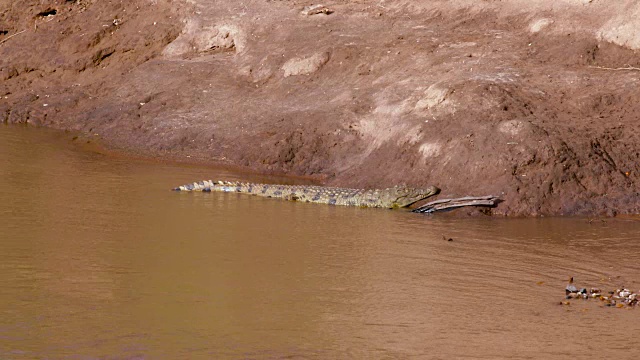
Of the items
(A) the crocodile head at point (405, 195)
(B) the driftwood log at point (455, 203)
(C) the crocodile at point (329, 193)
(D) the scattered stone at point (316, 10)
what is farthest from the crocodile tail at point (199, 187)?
(D) the scattered stone at point (316, 10)

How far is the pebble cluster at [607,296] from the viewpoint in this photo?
745cm

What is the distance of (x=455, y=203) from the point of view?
10484mm

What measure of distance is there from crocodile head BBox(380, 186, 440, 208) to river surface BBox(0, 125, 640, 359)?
117 mm

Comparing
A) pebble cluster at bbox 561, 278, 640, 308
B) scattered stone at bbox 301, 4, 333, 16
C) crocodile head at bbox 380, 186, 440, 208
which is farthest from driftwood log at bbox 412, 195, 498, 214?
scattered stone at bbox 301, 4, 333, 16

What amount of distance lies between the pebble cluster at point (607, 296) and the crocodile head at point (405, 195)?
3092 millimetres

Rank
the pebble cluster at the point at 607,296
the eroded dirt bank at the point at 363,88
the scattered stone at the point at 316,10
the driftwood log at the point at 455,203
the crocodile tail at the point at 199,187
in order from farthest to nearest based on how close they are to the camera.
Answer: the scattered stone at the point at 316,10
the crocodile tail at the point at 199,187
the eroded dirt bank at the point at 363,88
the driftwood log at the point at 455,203
the pebble cluster at the point at 607,296

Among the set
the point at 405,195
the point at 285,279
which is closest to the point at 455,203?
the point at 405,195

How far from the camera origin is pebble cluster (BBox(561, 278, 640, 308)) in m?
7.45

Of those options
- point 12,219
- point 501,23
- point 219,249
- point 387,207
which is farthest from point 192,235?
point 501,23

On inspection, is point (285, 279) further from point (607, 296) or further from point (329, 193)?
point (329, 193)

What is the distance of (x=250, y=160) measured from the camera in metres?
12.9

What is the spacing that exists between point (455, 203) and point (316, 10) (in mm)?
5756

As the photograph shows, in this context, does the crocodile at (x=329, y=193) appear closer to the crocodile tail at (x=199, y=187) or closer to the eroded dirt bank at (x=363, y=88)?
the crocodile tail at (x=199, y=187)

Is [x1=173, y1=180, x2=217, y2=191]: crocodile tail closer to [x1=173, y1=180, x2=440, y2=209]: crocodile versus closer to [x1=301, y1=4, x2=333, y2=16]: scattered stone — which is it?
[x1=173, y1=180, x2=440, y2=209]: crocodile
